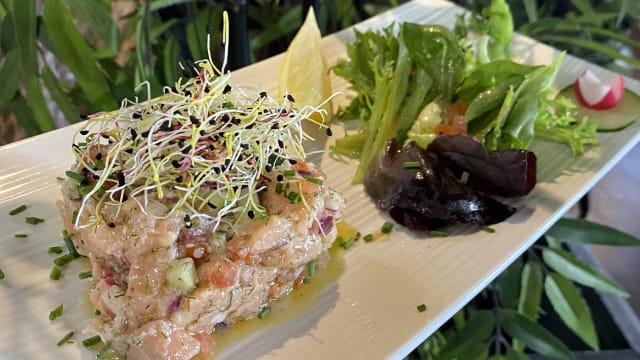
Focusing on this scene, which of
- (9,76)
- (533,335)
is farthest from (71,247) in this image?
(533,335)

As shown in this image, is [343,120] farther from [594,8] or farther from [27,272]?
[594,8]

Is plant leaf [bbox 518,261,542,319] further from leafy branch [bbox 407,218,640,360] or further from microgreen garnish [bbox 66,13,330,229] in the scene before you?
microgreen garnish [bbox 66,13,330,229]

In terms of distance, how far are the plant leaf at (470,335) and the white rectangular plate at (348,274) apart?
50cm

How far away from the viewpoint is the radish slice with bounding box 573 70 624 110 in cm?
257

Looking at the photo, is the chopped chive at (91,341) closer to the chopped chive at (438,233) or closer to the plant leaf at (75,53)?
the chopped chive at (438,233)

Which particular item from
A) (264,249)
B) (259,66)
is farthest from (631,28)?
(264,249)

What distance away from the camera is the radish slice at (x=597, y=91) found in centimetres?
257

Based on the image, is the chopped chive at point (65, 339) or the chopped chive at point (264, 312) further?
the chopped chive at point (264, 312)

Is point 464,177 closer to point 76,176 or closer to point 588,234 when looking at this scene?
point 588,234

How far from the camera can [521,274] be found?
100.0 inches

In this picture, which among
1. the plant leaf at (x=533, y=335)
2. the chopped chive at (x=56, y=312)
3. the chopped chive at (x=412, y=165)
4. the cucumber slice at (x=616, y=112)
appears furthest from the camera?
the cucumber slice at (x=616, y=112)

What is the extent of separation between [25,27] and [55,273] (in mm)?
1043

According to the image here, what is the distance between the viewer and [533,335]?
227 centimetres

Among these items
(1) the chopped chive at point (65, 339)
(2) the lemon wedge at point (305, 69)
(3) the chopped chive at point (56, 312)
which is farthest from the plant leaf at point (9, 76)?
(1) the chopped chive at point (65, 339)
